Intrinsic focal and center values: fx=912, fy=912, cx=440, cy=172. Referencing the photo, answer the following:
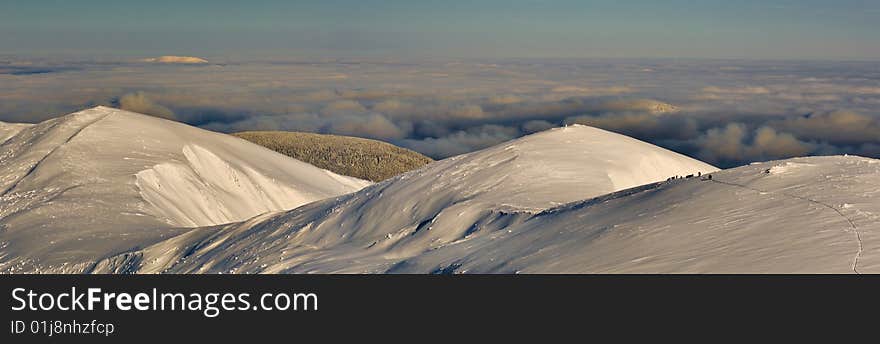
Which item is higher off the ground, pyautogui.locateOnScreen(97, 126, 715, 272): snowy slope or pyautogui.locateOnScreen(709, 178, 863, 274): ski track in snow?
pyautogui.locateOnScreen(709, 178, 863, 274): ski track in snow

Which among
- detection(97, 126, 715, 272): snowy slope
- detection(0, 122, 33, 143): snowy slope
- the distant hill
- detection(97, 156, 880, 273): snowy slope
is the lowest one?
the distant hill

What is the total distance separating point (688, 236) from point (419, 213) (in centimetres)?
1402

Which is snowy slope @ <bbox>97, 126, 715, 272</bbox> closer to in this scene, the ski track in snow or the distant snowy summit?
the distant snowy summit

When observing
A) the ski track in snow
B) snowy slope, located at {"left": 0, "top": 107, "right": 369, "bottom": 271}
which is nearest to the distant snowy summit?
the ski track in snow

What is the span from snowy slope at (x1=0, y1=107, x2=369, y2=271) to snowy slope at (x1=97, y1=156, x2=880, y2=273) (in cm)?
1687

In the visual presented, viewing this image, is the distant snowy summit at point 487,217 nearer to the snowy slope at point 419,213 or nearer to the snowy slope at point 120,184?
the snowy slope at point 419,213

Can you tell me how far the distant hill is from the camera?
546ft

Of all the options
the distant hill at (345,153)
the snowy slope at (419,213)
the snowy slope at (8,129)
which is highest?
the snowy slope at (419,213)

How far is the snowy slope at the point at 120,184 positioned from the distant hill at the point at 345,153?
69783 millimetres

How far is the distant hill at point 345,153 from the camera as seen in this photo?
16638 cm

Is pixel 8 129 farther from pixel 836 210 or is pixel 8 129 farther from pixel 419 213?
pixel 836 210

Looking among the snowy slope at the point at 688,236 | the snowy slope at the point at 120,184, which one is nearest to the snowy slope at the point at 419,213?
the snowy slope at the point at 688,236

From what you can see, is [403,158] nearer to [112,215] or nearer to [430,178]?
[112,215]
